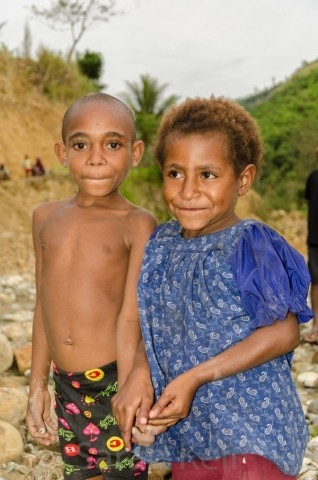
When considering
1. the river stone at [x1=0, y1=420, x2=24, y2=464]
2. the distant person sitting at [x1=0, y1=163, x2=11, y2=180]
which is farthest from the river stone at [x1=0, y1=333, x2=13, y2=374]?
the distant person sitting at [x1=0, y1=163, x2=11, y2=180]

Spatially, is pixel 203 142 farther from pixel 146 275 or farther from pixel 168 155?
pixel 146 275

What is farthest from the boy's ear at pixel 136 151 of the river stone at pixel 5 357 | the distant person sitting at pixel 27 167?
the distant person sitting at pixel 27 167

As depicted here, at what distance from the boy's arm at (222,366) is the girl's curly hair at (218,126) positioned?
1.45ft

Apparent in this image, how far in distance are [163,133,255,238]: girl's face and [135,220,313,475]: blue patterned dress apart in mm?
59

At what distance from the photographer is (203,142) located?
5.05 feet

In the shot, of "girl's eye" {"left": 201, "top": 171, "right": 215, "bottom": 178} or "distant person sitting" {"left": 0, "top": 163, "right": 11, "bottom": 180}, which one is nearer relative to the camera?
"girl's eye" {"left": 201, "top": 171, "right": 215, "bottom": 178}

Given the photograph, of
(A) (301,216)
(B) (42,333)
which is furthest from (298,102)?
(B) (42,333)

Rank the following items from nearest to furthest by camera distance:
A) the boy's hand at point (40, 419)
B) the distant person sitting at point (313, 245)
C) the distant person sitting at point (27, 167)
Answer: the boy's hand at point (40, 419) → the distant person sitting at point (313, 245) → the distant person sitting at point (27, 167)

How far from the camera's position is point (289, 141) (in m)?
23.3

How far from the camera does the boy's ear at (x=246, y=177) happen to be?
5.34 ft

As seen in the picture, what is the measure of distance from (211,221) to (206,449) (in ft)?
1.88

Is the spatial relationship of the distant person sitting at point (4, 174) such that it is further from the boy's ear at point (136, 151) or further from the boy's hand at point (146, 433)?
the boy's hand at point (146, 433)

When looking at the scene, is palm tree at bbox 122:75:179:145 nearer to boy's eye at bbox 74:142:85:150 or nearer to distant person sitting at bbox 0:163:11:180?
distant person sitting at bbox 0:163:11:180

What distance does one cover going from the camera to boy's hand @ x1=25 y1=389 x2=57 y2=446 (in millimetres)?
1982
